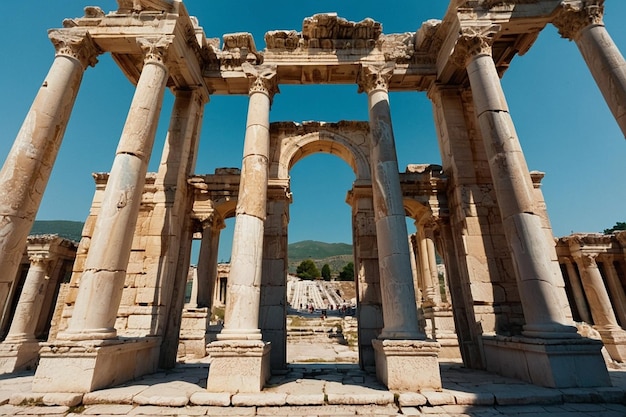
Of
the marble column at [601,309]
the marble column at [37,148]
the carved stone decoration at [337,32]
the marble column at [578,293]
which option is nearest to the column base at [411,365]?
the marble column at [37,148]

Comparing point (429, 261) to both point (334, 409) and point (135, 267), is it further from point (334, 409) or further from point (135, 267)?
point (135, 267)

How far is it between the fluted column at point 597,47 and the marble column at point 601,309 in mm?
15774

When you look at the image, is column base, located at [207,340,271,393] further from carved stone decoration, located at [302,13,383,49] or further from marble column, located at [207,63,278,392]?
carved stone decoration, located at [302,13,383,49]

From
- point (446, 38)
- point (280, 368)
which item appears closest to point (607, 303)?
point (446, 38)

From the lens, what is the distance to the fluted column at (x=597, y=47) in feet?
26.7

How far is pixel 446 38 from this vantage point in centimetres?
1088

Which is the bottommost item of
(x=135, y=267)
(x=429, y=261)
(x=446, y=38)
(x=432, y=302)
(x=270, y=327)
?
(x=270, y=327)

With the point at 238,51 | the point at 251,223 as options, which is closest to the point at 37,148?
the point at 251,223

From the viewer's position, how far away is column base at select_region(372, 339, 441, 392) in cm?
648

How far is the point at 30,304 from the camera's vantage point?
1546 centimetres

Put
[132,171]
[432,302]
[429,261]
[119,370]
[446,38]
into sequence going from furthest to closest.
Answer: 1. [429,261]
2. [432,302]
3. [446,38]
4. [132,171]
5. [119,370]

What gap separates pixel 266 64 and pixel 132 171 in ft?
19.3

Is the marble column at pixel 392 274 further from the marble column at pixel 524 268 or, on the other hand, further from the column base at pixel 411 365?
the marble column at pixel 524 268

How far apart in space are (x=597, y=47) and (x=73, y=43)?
52.9 feet
